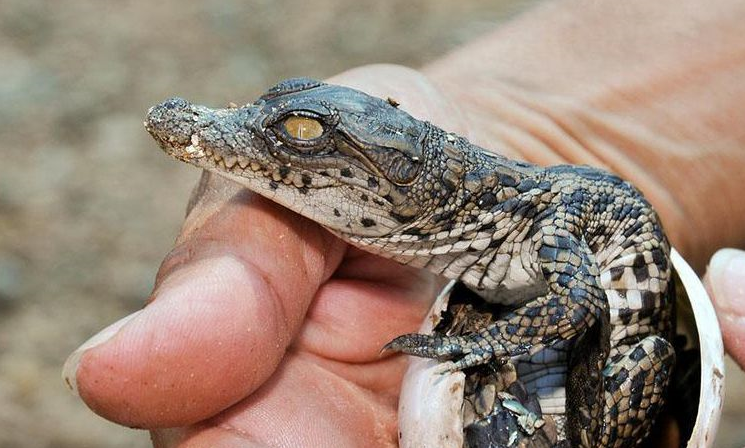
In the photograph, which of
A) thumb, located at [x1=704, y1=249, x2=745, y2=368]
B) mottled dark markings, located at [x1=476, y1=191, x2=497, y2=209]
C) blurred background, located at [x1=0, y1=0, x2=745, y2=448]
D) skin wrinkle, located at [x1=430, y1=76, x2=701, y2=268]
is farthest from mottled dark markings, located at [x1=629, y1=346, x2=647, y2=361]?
blurred background, located at [x1=0, y1=0, x2=745, y2=448]

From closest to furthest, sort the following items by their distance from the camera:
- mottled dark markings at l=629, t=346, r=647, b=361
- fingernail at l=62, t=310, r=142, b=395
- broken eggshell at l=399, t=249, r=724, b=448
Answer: fingernail at l=62, t=310, r=142, b=395
broken eggshell at l=399, t=249, r=724, b=448
mottled dark markings at l=629, t=346, r=647, b=361

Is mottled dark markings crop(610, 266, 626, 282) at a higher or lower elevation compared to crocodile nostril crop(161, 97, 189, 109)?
lower

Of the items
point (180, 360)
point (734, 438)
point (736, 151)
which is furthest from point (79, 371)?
point (734, 438)

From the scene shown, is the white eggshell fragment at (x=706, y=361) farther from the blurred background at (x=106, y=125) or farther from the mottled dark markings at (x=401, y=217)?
the blurred background at (x=106, y=125)

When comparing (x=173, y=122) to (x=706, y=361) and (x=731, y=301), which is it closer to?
(x=706, y=361)

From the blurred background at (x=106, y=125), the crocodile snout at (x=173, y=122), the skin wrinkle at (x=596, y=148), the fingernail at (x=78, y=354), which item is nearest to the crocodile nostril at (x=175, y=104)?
the crocodile snout at (x=173, y=122)

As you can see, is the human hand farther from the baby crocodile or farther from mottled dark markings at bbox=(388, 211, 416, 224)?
mottled dark markings at bbox=(388, 211, 416, 224)

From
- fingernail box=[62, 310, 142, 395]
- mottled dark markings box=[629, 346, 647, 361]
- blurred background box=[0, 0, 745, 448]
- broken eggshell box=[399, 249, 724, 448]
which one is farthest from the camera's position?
blurred background box=[0, 0, 745, 448]

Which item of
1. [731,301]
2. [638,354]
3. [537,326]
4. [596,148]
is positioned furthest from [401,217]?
[596,148]
